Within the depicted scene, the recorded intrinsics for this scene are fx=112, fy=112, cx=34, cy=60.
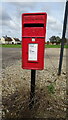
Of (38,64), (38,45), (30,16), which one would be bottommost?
(38,64)

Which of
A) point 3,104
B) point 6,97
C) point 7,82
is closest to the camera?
point 3,104

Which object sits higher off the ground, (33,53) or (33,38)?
(33,38)

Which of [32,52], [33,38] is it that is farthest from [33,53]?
[33,38]

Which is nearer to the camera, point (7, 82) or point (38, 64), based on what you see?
point (38, 64)

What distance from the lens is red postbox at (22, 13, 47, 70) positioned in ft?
5.97

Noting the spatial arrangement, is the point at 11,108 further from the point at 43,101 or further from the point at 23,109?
the point at 43,101

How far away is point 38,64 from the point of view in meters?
1.99

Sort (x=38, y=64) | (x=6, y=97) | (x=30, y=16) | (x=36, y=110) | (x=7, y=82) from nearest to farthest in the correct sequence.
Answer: (x=30, y=16), (x=38, y=64), (x=36, y=110), (x=6, y=97), (x=7, y=82)

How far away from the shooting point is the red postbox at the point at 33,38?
1.82 m

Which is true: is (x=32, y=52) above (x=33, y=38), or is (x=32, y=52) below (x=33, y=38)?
below

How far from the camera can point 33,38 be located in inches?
73.9

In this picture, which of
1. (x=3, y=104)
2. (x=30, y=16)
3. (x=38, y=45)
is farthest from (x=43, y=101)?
(x=30, y=16)

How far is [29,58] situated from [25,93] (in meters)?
1.07

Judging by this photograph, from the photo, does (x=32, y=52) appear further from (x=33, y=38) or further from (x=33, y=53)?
(x=33, y=38)
